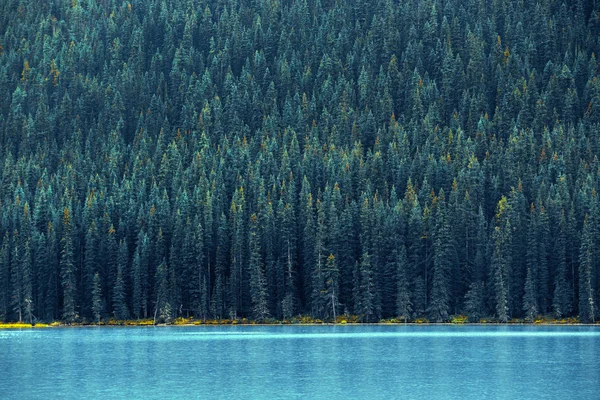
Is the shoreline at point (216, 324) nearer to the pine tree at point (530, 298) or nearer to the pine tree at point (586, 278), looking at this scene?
the pine tree at point (530, 298)

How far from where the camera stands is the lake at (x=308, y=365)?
236ft

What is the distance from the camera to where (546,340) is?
382ft

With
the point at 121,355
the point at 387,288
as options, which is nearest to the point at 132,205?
the point at 387,288

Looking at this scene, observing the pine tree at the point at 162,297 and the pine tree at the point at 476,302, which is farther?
the pine tree at the point at 162,297

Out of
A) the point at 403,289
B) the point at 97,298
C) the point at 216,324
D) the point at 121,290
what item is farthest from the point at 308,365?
the point at 97,298

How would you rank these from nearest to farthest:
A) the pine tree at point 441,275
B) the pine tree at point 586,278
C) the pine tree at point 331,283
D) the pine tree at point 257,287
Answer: the pine tree at point 586,278 → the pine tree at point 441,275 → the pine tree at point 331,283 → the pine tree at point 257,287

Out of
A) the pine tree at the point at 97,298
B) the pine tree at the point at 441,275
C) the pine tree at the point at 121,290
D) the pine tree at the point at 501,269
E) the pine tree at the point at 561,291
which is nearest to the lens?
the pine tree at the point at 561,291

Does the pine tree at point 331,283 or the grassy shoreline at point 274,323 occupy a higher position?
the pine tree at point 331,283

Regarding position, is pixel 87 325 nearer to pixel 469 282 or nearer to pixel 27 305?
pixel 27 305

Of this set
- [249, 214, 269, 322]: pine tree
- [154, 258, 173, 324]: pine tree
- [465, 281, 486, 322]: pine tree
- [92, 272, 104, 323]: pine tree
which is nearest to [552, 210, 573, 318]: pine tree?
[465, 281, 486, 322]: pine tree

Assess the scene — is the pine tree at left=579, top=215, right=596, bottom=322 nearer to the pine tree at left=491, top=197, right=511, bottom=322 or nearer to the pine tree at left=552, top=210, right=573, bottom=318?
the pine tree at left=552, top=210, right=573, bottom=318

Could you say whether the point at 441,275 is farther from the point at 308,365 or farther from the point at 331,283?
the point at 308,365

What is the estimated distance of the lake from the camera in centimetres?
7181

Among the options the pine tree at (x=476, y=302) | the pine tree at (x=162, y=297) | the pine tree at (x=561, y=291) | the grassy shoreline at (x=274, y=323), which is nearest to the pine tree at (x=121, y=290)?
the grassy shoreline at (x=274, y=323)
